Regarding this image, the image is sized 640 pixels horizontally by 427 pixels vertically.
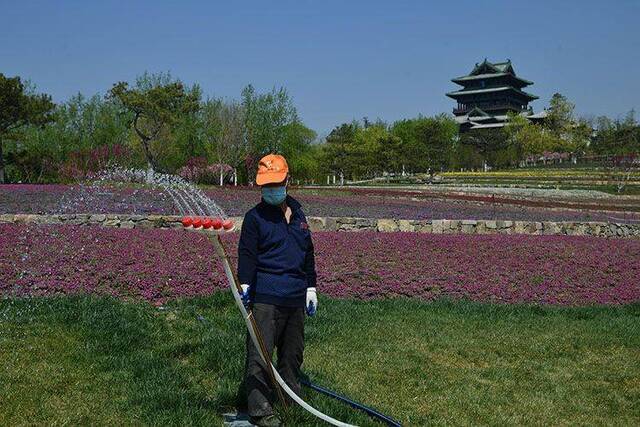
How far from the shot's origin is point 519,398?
5102mm

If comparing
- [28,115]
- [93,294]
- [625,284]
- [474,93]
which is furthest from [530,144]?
[93,294]

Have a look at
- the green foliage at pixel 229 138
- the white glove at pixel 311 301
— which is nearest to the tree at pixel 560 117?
the green foliage at pixel 229 138

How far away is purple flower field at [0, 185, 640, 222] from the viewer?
639 inches

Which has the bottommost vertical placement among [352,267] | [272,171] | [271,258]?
[352,267]

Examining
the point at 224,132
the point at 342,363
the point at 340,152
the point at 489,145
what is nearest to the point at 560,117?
the point at 489,145

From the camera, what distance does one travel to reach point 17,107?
3212cm

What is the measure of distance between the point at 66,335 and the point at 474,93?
283ft

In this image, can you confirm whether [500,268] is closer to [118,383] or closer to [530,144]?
[118,383]

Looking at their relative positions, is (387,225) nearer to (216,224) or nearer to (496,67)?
(216,224)

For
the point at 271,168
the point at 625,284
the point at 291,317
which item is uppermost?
the point at 271,168

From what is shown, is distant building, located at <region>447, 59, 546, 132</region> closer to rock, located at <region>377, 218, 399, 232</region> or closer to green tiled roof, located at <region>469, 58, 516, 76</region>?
green tiled roof, located at <region>469, 58, 516, 76</region>

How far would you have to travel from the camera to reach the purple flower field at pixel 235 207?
1623 cm

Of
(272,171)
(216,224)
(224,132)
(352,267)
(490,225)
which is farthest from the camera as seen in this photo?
(224,132)

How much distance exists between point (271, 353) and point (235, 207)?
1428 centimetres
